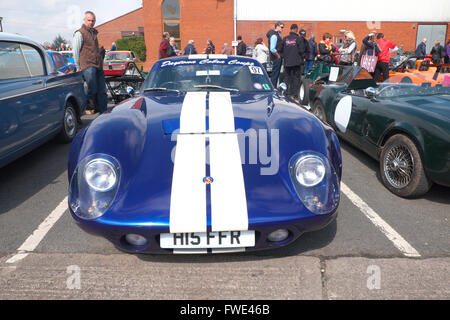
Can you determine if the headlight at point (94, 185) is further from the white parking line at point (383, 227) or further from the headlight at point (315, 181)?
the white parking line at point (383, 227)

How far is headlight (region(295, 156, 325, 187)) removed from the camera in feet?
6.57

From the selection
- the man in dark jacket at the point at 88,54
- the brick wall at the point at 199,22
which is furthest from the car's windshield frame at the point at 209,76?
the brick wall at the point at 199,22

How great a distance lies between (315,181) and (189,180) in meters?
0.74

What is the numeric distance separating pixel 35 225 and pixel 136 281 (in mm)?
1229

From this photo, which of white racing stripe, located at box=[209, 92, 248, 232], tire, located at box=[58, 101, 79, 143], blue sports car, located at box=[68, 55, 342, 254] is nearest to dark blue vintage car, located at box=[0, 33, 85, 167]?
tire, located at box=[58, 101, 79, 143]

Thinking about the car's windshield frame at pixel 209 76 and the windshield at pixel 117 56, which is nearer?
the car's windshield frame at pixel 209 76

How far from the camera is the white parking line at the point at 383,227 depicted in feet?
7.54

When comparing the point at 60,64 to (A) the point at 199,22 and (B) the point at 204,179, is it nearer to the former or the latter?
(B) the point at 204,179

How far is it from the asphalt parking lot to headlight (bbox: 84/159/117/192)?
0.54 metres

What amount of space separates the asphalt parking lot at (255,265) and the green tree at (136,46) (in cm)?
2420

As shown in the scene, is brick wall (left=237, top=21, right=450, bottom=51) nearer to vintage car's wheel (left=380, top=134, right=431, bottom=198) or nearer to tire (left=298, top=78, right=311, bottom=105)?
tire (left=298, top=78, right=311, bottom=105)

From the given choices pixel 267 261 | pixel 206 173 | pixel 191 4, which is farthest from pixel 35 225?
pixel 191 4

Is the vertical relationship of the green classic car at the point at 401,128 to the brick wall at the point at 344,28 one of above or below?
below
